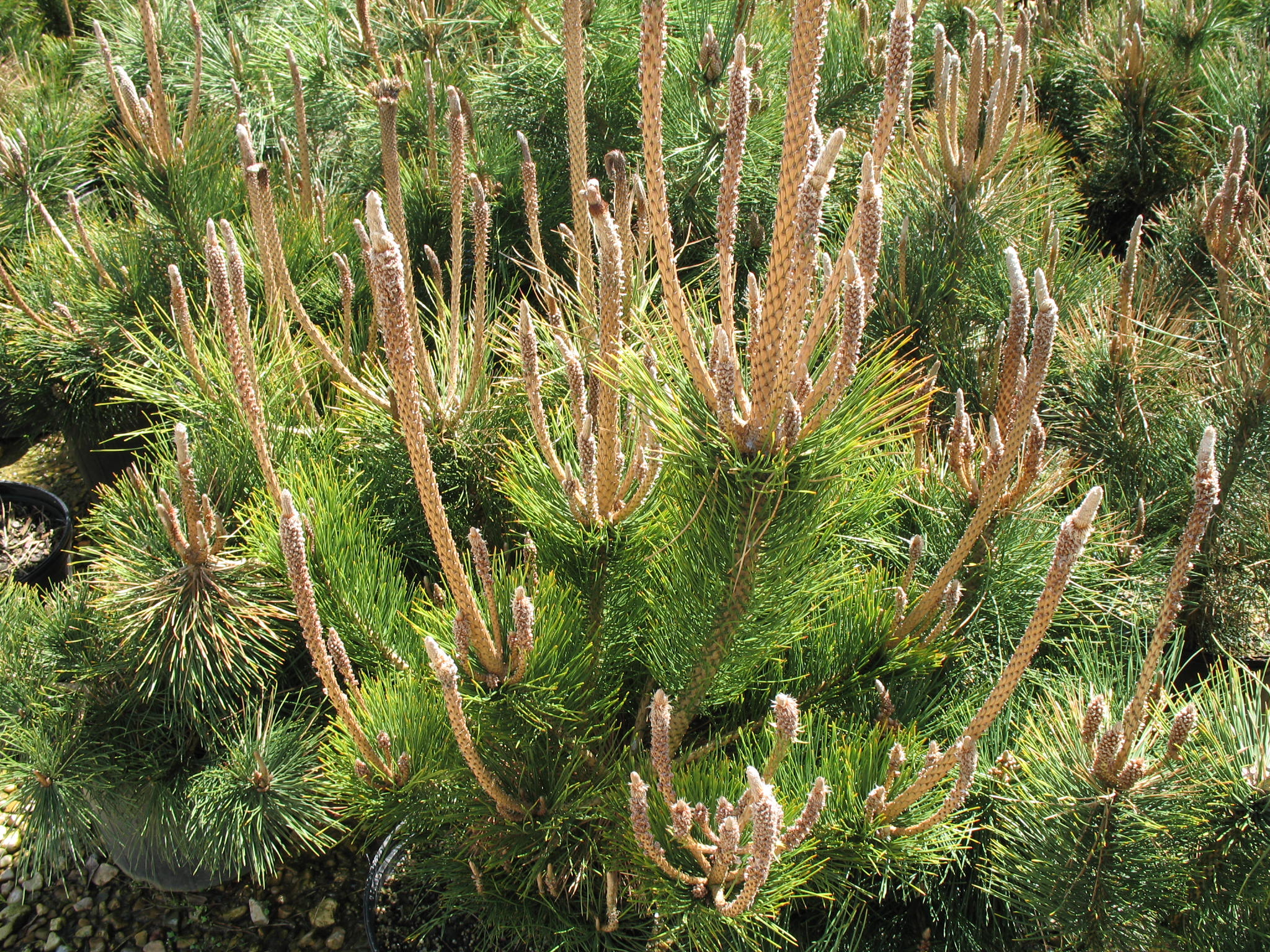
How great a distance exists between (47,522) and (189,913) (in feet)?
3.21

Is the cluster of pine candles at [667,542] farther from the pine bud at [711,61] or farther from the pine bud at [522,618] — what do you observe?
the pine bud at [711,61]

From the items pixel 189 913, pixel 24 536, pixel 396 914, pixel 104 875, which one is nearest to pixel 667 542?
pixel 396 914

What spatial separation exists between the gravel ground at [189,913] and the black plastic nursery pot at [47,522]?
540 mm

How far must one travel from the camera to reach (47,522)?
Result: 1967 mm

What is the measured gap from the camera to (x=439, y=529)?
2.00 ft

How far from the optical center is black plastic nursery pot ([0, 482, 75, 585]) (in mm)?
1771

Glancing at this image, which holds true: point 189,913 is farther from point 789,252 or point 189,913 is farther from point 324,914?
point 789,252

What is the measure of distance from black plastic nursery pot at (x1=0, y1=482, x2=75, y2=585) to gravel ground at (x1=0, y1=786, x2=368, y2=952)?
540mm

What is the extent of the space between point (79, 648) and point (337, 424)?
40 centimetres

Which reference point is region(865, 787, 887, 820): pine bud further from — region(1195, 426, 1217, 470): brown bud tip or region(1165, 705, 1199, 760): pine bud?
region(1195, 426, 1217, 470): brown bud tip

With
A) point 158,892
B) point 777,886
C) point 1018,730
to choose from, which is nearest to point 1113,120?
point 1018,730

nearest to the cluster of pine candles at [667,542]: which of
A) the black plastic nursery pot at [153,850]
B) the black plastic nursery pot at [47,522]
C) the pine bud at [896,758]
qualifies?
the pine bud at [896,758]

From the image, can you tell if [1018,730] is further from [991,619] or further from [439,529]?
[439,529]

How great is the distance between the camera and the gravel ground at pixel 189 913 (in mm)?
1304
